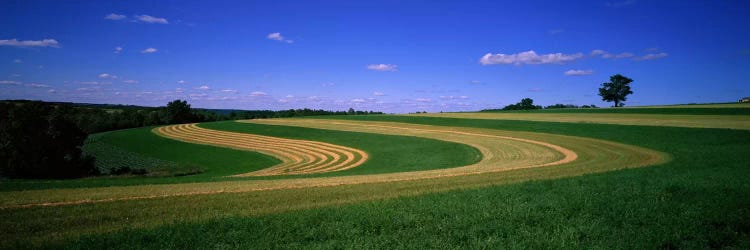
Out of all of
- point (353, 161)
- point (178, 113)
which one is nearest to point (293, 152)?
point (353, 161)

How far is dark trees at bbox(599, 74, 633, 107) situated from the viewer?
354 ft

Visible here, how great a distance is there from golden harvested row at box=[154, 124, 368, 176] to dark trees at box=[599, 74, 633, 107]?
317 ft

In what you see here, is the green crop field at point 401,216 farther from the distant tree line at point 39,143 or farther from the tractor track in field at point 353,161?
the distant tree line at point 39,143

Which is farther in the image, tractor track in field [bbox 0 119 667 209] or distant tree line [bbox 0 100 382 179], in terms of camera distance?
distant tree line [bbox 0 100 382 179]

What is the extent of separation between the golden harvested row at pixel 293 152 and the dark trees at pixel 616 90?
317ft

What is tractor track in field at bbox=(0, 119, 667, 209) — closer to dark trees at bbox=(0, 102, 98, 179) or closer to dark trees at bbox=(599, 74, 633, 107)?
dark trees at bbox=(0, 102, 98, 179)

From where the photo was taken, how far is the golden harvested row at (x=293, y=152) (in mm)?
30062

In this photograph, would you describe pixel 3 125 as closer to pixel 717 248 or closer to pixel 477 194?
pixel 477 194

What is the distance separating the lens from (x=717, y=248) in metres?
6.53

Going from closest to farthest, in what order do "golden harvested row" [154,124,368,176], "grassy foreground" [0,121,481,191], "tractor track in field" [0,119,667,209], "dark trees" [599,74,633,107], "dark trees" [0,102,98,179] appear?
"tractor track in field" [0,119,667,209] → "grassy foreground" [0,121,481,191] → "golden harvested row" [154,124,368,176] → "dark trees" [0,102,98,179] → "dark trees" [599,74,633,107]

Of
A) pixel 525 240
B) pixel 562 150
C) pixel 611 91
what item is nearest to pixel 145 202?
pixel 525 240

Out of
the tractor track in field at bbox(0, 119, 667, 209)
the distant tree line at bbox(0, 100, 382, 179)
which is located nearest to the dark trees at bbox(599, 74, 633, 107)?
the tractor track in field at bbox(0, 119, 667, 209)

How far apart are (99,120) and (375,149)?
99.6 m

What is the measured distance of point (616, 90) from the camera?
108 m
